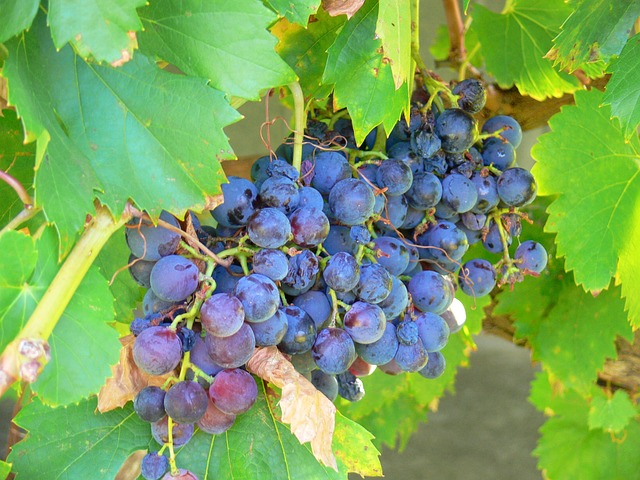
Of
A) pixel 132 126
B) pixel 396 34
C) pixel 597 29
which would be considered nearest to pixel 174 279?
pixel 132 126

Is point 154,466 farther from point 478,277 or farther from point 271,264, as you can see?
point 478,277

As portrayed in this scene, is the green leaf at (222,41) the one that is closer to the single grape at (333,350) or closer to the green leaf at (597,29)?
the single grape at (333,350)

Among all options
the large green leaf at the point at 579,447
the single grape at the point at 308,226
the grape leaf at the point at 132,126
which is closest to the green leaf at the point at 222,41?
the grape leaf at the point at 132,126

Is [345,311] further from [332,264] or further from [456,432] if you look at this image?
[456,432]

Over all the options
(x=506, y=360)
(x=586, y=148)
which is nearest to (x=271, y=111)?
(x=586, y=148)

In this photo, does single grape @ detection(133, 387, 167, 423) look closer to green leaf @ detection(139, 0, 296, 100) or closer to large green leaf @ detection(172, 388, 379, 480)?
large green leaf @ detection(172, 388, 379, 480)

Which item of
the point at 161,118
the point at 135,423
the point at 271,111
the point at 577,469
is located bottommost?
the point at 577,469

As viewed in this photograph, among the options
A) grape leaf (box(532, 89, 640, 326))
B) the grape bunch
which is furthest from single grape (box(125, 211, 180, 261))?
grape leaf (box(532, 89, 640, 326))
